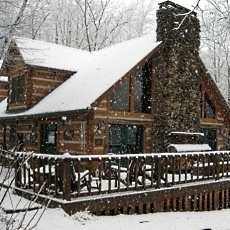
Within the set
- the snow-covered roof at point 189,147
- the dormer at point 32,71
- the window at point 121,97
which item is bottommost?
the snow-covered roof at point 189,147

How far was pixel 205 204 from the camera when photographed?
15383 millimetres

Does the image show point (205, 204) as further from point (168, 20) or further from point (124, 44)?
point (124, 44)

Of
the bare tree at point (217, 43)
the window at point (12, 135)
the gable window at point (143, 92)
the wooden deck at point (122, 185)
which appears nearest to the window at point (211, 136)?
the gable window at point (143, 92)

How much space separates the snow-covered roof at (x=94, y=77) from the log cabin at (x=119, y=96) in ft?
0.19

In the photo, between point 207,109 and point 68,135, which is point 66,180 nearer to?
point 68,135

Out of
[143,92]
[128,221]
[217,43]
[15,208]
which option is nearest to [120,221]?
[128,221]

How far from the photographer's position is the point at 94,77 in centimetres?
1972

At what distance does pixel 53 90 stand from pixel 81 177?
11314 mm

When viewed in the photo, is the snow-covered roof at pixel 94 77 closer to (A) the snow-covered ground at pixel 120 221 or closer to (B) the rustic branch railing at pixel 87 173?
(B) the rustic branch railing at pixel 87 173

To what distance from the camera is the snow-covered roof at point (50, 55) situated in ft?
70.8

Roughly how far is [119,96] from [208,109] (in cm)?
708

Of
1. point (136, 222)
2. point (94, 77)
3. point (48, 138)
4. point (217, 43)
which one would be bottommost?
point (136, 222)

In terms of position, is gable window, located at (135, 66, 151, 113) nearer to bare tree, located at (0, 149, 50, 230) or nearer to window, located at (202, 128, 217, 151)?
window, located at (202, 128, 217, 151)

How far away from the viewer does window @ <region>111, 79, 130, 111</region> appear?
18125mm
